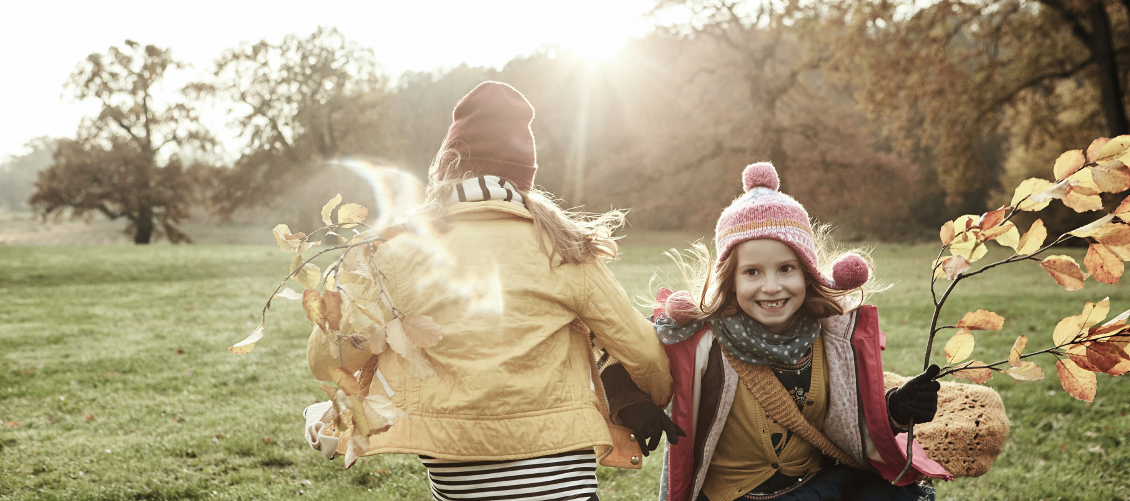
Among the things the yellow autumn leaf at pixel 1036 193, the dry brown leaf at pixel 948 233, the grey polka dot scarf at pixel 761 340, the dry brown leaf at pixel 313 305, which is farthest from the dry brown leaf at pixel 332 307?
the yellow autumn leaf at pixel 1036 193

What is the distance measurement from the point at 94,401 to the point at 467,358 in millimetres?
5084

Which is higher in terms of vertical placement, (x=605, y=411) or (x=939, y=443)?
(x=605, y=411)

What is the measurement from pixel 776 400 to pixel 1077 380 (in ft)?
2.70

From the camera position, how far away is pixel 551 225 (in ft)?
6.72

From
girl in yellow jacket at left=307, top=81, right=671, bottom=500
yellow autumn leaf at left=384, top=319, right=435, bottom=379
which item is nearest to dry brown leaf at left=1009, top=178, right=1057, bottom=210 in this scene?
girl in yellow jacket at left=307, top=81, right=671, bottom=500

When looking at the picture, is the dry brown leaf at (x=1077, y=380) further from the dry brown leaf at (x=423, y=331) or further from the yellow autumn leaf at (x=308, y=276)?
the yellow autumn leaf at (x=308, y=276)

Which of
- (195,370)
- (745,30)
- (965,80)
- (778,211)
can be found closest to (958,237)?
(778,211)

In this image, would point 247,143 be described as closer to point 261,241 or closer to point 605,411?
point 261,241

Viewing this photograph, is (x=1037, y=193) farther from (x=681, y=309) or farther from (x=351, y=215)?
(x=351, y=215)

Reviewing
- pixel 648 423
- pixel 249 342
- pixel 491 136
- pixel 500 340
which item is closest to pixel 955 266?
pixel 648 423

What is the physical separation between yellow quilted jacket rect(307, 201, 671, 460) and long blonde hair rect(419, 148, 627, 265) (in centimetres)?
3

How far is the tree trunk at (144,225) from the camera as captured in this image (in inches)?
1158

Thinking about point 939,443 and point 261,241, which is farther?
point 261,241

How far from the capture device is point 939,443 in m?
2.52
